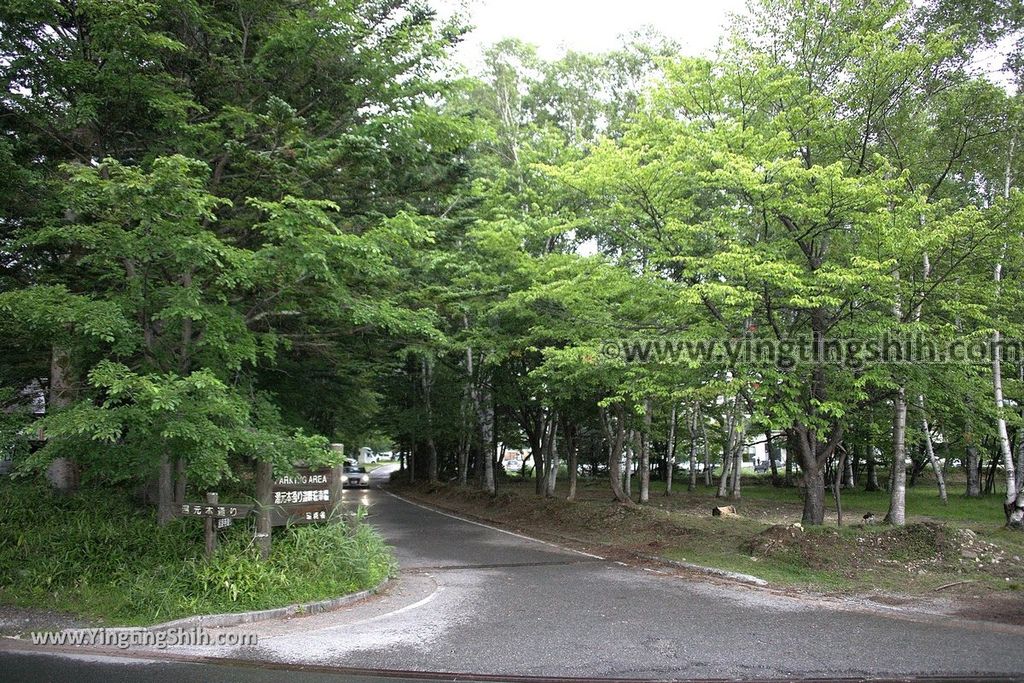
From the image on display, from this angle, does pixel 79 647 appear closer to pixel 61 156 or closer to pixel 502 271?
pixel 61 156

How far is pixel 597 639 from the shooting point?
682 centimetres

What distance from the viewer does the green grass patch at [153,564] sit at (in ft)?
25.2

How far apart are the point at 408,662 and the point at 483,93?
1885cm

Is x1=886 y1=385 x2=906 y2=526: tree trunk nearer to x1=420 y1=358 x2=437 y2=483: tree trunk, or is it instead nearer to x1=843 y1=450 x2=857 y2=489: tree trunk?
x1=420 y1=358 x2=437 y2=483: tree trunk

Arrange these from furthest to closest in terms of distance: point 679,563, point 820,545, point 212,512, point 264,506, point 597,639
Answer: point 679,563
point 820,545
point 264,506
point 212,512
point 597,639

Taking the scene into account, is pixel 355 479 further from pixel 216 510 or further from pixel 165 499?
pixel 216 510

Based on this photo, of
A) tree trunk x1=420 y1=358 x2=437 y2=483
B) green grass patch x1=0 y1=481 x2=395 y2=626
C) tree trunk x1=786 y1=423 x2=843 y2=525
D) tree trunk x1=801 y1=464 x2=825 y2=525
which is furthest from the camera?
tree trunk x1=420 y1=358 x2=437 y2=483

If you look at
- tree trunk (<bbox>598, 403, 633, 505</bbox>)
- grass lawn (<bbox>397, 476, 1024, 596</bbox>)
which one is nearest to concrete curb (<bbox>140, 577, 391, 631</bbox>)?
grass lawn (<bbox>397, 476, 1024, 596</bbox>)

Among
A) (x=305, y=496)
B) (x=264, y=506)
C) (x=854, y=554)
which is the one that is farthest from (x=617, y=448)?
(x=264, y=506)

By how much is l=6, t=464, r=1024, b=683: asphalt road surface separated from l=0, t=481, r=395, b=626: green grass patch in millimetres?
580

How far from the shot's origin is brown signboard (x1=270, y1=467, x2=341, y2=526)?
30.2 feet

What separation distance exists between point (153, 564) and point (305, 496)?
6.65 feet

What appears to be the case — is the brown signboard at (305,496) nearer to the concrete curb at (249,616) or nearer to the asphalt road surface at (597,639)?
the concrete curb at (249,616)

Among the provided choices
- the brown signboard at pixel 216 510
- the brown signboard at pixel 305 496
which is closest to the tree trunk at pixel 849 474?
the brown signboard at pixel 305 496
